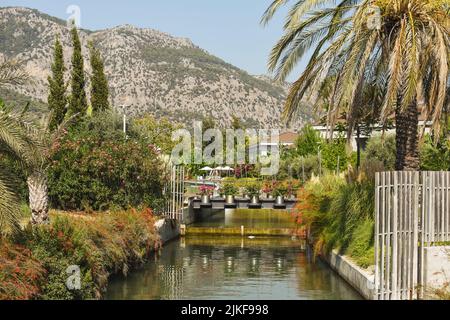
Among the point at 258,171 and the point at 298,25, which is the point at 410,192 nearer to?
the point at 298,25

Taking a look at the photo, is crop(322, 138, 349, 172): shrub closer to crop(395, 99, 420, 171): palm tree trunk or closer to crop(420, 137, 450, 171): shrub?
crop(420, 137, 450, 171): shrub

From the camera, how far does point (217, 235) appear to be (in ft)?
104

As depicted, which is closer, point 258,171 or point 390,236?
point 390,236

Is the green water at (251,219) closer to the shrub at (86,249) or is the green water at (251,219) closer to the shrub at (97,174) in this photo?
the shrub at (97,174)

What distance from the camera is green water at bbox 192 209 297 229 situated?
3972 centimetres

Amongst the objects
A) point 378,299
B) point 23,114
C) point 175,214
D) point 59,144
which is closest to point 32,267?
point 23,114

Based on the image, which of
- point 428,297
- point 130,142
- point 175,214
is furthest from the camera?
point 175,214

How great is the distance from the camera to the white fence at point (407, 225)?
45.3 feet

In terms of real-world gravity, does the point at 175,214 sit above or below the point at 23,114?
below

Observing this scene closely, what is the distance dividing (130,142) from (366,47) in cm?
1358

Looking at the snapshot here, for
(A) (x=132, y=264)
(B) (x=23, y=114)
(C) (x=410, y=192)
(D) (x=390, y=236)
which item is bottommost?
(A) (x=132, y=264)

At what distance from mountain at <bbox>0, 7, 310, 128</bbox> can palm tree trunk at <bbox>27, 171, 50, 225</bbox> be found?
94.7 metres

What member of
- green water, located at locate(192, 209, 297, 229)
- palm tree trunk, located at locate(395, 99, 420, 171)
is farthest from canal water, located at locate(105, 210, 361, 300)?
green water, located at locate(192, 209, 297, 229)

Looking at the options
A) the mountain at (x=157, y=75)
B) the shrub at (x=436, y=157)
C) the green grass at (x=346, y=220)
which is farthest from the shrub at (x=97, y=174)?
the mountain at (x=157, y=75)
